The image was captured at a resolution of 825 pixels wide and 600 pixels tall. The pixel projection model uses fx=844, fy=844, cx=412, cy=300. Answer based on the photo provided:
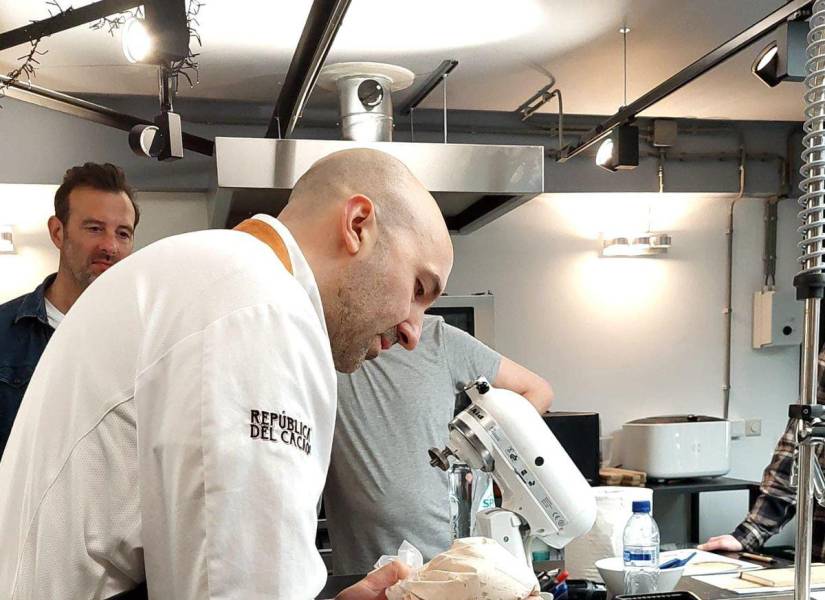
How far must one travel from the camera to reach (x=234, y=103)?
4.07 m

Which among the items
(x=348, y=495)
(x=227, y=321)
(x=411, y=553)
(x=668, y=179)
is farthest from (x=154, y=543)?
(x=668, y=179)

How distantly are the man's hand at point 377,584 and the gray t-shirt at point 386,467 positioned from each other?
66cm

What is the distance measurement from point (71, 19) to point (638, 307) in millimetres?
3612

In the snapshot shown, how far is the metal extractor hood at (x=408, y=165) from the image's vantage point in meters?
2.77

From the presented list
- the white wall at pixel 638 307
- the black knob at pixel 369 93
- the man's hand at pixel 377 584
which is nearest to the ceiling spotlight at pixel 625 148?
the black knob at pixel 369 93

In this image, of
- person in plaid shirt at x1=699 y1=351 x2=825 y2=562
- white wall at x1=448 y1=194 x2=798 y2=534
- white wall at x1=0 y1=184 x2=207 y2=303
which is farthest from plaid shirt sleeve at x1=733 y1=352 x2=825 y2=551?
white wall at x1=0 y1=184 x2=207 y2=303

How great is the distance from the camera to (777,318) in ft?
15.5

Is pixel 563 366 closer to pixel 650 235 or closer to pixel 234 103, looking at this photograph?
pixel 650 235

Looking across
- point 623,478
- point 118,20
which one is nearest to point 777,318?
point 623,478

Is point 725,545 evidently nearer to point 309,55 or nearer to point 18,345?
point 309,55

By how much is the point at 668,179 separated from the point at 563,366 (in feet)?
3.98

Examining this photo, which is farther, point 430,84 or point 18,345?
point 430,84

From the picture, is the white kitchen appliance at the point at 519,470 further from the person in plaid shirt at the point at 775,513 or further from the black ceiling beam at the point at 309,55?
the black ceiling beam at the point at 309,55

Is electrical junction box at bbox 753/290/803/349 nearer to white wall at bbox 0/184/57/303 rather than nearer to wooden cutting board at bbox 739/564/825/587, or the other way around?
wooden cutting board at bbox 739/564/825/587
